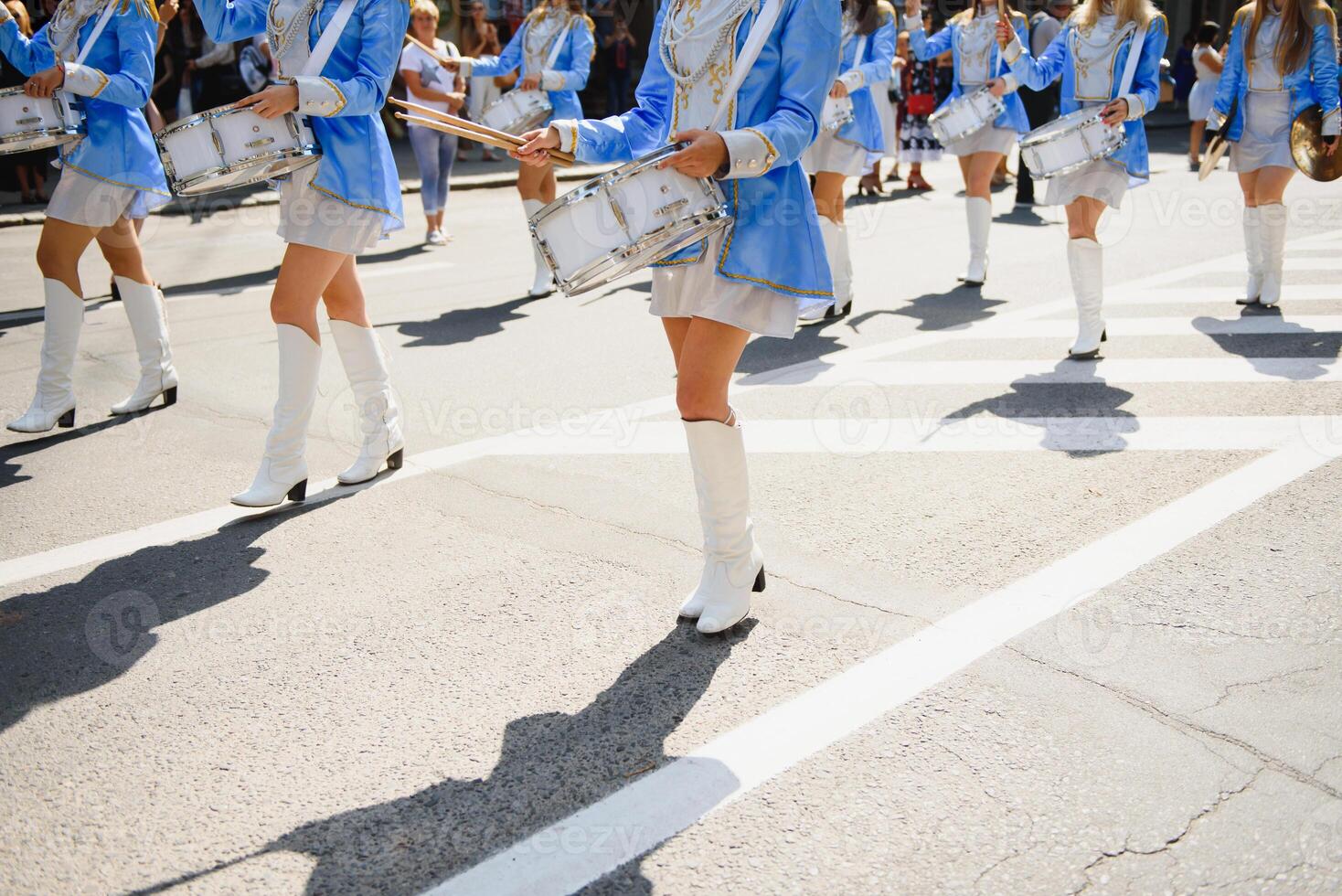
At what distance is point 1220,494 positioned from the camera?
15.3 feet

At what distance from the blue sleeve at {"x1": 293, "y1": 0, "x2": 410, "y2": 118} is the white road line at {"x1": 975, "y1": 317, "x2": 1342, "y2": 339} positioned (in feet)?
13.8

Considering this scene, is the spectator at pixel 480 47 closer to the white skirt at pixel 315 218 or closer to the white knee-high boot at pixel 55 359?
the white knee-high boot at pixel 55 359

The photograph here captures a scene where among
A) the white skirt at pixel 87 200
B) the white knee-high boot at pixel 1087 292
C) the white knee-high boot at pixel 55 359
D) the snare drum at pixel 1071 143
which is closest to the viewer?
the white skirt at pixel 87 200

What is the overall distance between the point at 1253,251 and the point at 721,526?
5.93 metres

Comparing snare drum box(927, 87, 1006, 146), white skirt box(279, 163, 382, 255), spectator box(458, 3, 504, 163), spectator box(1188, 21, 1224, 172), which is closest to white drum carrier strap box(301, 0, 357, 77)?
white skirt box(279, 163, 382, 255)

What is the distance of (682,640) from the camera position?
3.59 metres

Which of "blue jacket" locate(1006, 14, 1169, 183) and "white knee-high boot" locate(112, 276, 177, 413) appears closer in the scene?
"white knee-high boot" locate(112, 276, 177, 413)

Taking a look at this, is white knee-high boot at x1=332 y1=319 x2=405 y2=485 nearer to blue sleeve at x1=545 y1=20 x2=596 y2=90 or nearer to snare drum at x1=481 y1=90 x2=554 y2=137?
snare drum at x1=481 y1=90 x2=554 y2=137

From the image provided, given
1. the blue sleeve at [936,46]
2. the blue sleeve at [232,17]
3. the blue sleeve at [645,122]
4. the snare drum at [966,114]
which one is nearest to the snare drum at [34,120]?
the blue sleeve at [232,17]

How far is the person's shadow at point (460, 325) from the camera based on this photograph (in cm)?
764

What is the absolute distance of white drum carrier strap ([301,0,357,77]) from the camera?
14.3 ft

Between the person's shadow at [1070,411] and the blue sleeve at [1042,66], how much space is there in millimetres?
1760

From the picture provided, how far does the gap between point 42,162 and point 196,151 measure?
1110 cm

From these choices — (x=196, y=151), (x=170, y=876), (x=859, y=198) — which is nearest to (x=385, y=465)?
(x=196, y=151)
